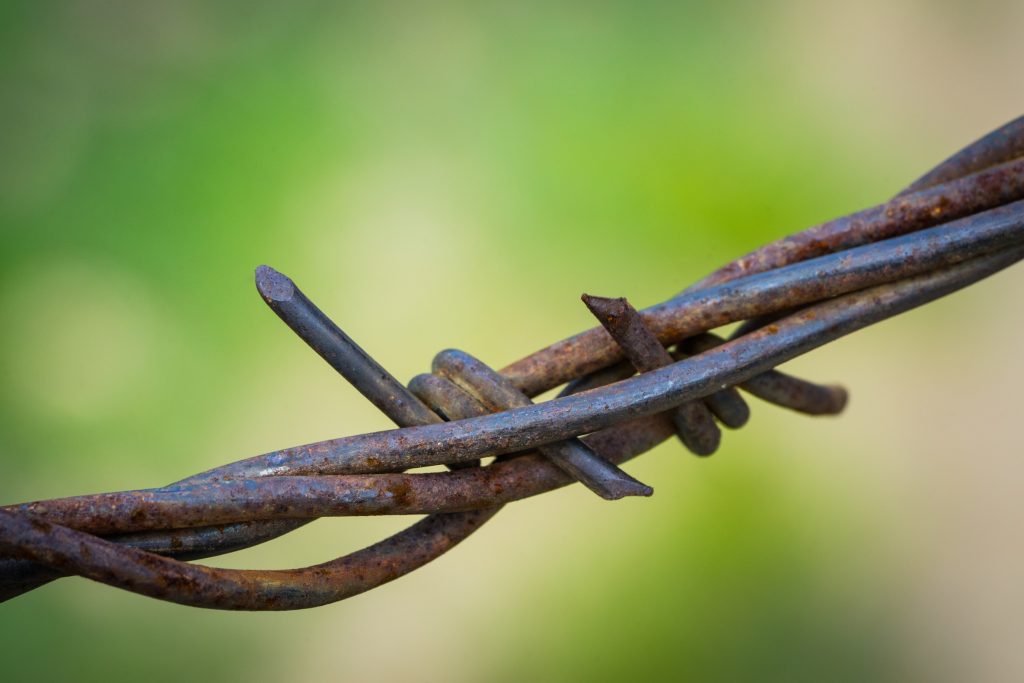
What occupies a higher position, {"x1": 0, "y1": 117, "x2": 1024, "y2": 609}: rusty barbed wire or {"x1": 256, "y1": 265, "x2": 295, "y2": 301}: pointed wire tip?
{"x1": 256, "y1": 265, "x2": 295, "y2": 301}: pointed wire tip

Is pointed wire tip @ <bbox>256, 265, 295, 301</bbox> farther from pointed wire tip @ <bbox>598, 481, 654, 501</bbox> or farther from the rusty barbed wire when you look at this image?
pointed wire tip @ <bbox>598, 481, 654, 501</bbox>

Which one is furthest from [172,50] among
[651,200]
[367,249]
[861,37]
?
[861,37]

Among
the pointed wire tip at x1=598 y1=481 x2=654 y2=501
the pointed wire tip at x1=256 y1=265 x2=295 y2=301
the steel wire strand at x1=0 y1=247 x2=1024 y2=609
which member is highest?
the pointed wire tip at x1=256 y1=265 x2=295 y2=301

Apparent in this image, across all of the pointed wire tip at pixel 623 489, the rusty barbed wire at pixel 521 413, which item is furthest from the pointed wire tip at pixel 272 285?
the pointed wire tip at pixel 623 489

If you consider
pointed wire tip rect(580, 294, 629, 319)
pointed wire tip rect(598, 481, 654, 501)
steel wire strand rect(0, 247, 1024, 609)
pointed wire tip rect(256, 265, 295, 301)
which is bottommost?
pointed wire tip rect(598, 481, 654, 501)

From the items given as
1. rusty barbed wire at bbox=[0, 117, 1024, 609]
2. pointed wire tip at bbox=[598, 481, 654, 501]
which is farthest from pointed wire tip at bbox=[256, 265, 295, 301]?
pointed wire tip at bbox=[598, 481, 654, 501]

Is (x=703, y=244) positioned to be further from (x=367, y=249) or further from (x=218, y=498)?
(x=218, y=498)

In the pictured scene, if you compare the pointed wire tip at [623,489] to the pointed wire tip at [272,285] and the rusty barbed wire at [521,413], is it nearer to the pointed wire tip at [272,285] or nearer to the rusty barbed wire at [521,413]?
the rusty barbed wire at [521,413]
